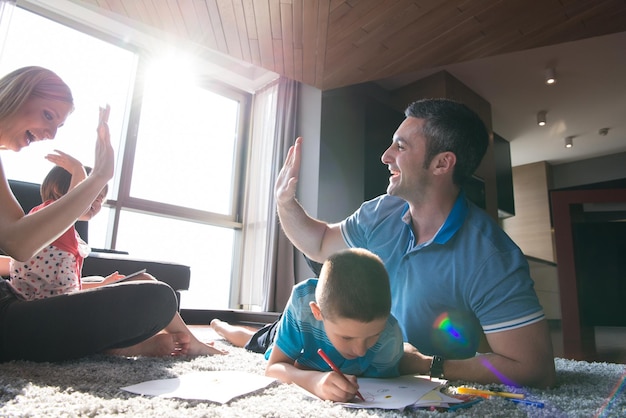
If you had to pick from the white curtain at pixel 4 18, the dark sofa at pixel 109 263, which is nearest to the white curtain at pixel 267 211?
the dark sofa at pixel 109 263

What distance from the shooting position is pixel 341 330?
0.92 m

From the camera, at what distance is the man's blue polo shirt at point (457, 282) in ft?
3.40

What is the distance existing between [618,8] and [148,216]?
3847 mm

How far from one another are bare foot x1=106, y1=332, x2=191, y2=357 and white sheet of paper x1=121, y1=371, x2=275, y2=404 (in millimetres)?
419

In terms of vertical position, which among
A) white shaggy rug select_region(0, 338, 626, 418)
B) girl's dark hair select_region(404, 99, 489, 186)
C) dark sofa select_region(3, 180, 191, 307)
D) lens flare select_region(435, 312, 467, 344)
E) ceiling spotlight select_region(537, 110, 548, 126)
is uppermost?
ceiling spotlight select_region(537, 110, 548, 126)

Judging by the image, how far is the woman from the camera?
99cm

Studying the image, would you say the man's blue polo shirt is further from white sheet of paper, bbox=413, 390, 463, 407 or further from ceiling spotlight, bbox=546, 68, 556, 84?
ceiling spotlight, bbox=546, 68, 556, 84

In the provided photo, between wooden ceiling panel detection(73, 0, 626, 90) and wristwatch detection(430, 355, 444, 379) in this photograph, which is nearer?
wristwatch detection(430, 355, 444, 379)

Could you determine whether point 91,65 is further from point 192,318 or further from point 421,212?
point 421,212

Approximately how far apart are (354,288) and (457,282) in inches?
14.8

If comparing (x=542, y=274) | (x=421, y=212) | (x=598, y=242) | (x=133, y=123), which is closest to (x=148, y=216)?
(x=133, y=123)

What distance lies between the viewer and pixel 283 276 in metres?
3.87

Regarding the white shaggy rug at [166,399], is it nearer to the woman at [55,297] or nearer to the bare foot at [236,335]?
the woman at [55,297]

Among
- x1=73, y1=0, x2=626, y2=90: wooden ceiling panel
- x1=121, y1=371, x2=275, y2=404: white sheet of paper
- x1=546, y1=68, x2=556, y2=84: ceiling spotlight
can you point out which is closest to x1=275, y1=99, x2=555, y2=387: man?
x1=121, y1=371, x2=275, y2=404: white sheet of paper
